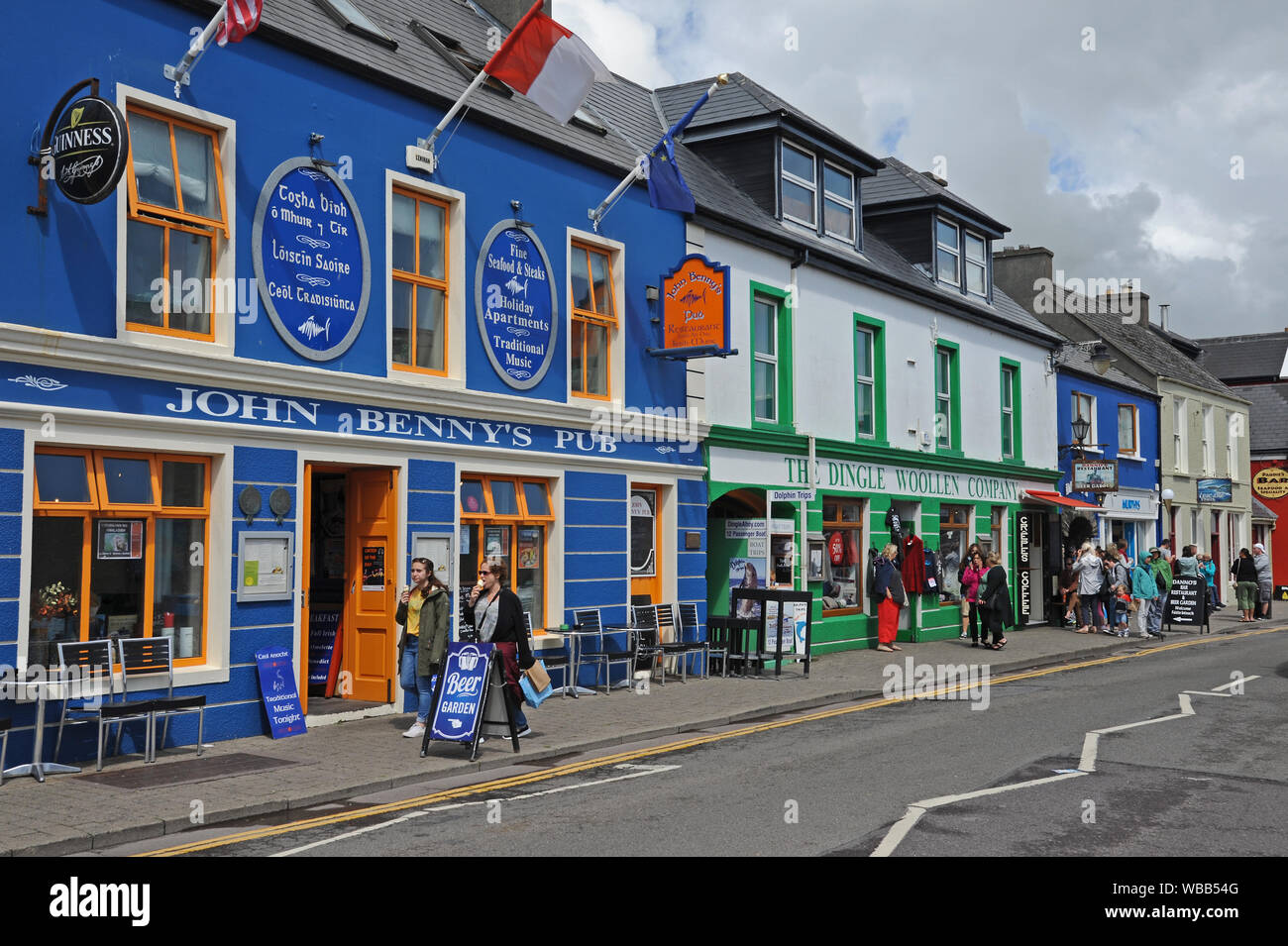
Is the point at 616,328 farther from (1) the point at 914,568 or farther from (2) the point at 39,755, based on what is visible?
(2) the point at 39,755

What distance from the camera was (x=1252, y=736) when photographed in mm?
11367

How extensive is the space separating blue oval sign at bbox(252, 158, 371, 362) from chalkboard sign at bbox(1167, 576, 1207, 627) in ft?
66.8

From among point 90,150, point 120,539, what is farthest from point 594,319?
point 90,150

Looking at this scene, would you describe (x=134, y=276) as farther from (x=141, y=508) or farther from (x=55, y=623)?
(x=55, y=623)

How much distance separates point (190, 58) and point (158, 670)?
5599 millimetres

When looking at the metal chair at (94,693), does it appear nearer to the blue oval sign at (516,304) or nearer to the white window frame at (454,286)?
the white window frame at (454,286)

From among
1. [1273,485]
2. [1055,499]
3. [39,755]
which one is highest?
[1273,485]

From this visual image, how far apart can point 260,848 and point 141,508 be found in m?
4.49

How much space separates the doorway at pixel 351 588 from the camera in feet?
43.8

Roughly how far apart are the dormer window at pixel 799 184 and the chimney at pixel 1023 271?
44.1ft

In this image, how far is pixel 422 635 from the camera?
38.4 ft

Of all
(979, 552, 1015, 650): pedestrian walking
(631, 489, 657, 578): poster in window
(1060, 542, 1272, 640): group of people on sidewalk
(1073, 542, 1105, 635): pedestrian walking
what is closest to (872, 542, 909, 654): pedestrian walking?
(979, 552, 1015, 650): pedestrian walking

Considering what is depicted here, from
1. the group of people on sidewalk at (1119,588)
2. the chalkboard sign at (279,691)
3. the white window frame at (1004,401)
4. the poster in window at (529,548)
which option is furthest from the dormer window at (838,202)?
the chalkboard sign at (279,691)

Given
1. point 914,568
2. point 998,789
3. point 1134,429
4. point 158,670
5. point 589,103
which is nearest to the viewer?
point 998,789
